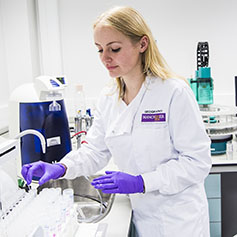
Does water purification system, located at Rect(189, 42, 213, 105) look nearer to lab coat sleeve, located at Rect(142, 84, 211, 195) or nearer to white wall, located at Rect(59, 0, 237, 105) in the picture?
white wall, located at Rect(59, 0, 237, 105)

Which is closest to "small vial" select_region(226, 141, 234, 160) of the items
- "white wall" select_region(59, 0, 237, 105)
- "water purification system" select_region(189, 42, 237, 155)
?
"water purification system" select_region(189, 42, 237, 155)

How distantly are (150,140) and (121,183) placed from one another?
0.19 metres

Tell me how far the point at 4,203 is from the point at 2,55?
1866mm

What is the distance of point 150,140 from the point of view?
3.70 feet

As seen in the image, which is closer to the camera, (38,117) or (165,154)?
(165,154)

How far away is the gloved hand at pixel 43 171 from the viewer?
3.78 feet

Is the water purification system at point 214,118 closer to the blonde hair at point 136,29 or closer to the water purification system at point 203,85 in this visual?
the water purification system at point 203,85

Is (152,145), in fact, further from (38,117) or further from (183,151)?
(38,117)

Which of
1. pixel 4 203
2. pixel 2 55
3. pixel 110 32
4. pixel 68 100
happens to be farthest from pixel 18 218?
pixel 68 100

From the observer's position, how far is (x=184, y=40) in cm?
275

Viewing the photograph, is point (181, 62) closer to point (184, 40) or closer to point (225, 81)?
point (184, 40)

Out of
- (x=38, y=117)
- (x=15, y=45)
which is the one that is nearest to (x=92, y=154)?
(x=38, y=117)

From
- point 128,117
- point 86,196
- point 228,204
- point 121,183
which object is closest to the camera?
point 121,183

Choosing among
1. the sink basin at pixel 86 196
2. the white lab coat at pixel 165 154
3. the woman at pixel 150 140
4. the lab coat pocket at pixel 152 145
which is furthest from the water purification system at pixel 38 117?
the lab coat pocket at pixel 152 145
